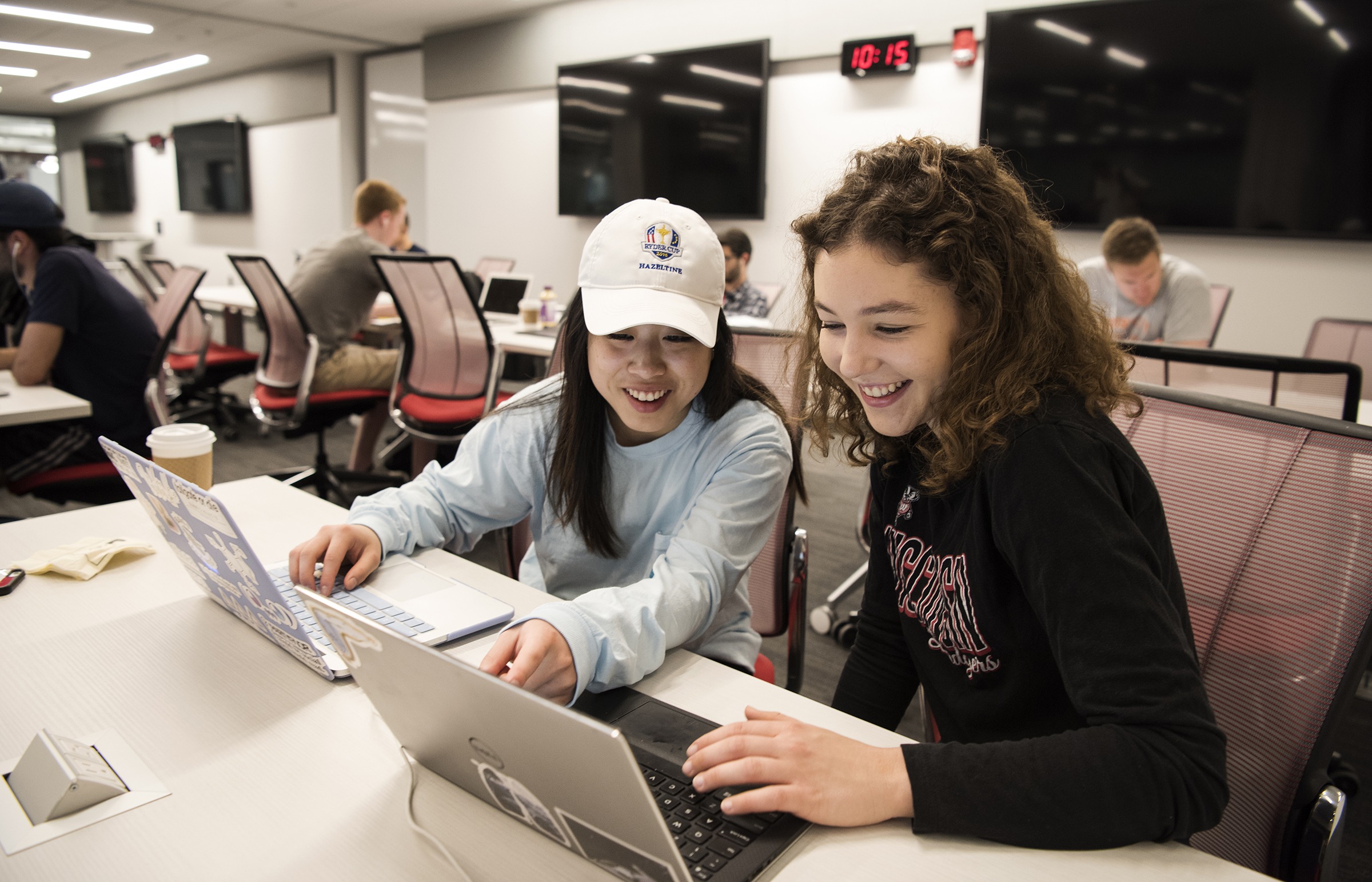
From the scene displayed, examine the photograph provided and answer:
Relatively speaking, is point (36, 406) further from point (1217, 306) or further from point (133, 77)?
point (133, 77)

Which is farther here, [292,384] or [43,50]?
[43,50]

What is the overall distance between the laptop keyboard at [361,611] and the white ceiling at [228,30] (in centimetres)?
632

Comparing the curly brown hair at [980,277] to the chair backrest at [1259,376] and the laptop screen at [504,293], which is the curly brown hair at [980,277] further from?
the laptop screen at [504,293]

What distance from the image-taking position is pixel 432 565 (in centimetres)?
115

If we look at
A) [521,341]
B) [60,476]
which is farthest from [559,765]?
[521,341]

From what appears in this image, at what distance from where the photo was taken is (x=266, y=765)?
722mm

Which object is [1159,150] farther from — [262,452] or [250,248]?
[250,248]

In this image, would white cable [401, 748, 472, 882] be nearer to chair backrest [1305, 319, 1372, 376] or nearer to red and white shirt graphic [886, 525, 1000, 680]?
red and white shirt graphic [886, 525, 1000, 680]

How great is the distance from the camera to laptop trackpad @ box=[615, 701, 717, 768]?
28.8 inches

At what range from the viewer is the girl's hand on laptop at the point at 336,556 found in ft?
3.33

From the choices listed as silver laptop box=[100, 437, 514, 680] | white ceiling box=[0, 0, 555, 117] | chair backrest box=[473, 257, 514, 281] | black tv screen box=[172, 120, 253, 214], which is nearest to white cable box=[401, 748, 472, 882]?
silver laptop box=[100, 437, 514, 680]

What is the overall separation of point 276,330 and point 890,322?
3098 mm

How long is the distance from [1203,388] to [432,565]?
147 cm

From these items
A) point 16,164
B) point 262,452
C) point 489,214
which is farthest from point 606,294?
point 16,164
